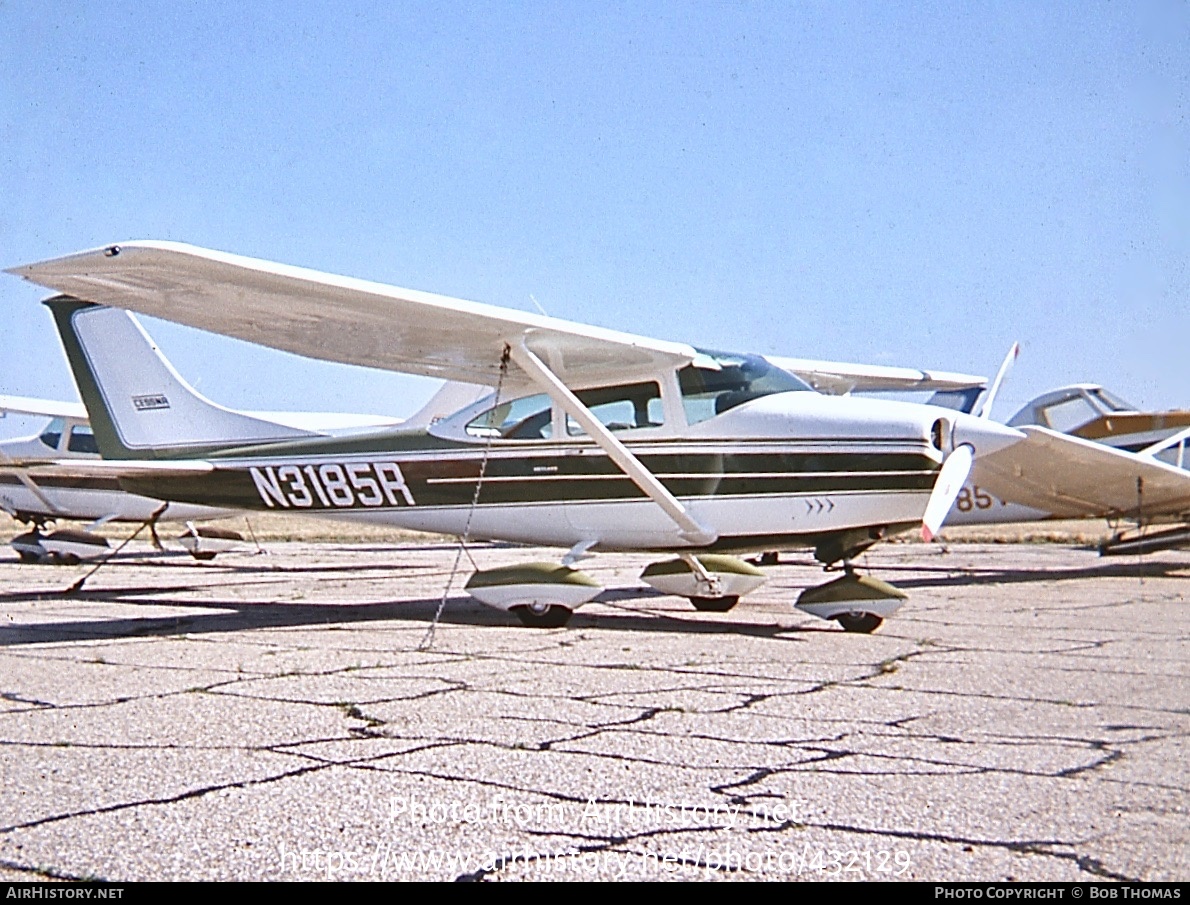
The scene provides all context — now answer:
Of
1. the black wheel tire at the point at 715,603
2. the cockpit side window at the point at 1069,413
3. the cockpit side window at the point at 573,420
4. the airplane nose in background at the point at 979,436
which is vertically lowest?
the black wheel tire at the point at 715,603

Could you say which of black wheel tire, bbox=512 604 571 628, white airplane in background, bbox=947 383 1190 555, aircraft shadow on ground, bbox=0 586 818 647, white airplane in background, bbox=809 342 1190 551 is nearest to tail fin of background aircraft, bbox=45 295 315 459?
aircraft shadow on ground, bbox=0 586 818 647

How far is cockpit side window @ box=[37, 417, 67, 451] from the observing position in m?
19.0

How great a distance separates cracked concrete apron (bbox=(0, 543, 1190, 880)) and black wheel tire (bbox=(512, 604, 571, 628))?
16 cm

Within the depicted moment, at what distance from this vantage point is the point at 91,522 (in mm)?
18672

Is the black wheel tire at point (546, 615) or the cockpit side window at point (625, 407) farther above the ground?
the cockpit side window at point (625, 407)

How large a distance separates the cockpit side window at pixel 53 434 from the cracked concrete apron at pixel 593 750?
10.7 metres

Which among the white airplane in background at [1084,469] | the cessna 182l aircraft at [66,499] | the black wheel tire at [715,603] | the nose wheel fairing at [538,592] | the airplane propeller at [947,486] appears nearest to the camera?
the airplane propeller at [947,486]

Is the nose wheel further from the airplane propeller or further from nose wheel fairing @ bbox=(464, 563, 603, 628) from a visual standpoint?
nose wheel fairing @ bbox=(464, 563, 603, 628)

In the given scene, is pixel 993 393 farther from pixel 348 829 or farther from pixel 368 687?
pixel 348 829

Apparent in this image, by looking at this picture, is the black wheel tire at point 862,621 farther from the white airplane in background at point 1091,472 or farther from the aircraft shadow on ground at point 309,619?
the white airplane in background at point 1091,472

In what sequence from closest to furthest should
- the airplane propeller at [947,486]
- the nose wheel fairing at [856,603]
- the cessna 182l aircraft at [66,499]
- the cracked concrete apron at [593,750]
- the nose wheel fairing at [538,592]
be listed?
the cracked concrete apron at [593,750], the airplane propeller at [947,486], the nose wheel fairing at [856,603], the nose wheel fairing at [538,592], the cessna 182l aircraft at [66,499]

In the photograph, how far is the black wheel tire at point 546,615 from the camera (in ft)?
28.9

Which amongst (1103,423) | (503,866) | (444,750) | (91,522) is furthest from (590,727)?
(91,522)

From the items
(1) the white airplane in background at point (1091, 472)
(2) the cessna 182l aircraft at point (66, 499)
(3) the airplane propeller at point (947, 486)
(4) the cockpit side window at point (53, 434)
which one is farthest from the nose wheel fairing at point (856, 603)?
(4) the cockpit side window at point (53, 434)
